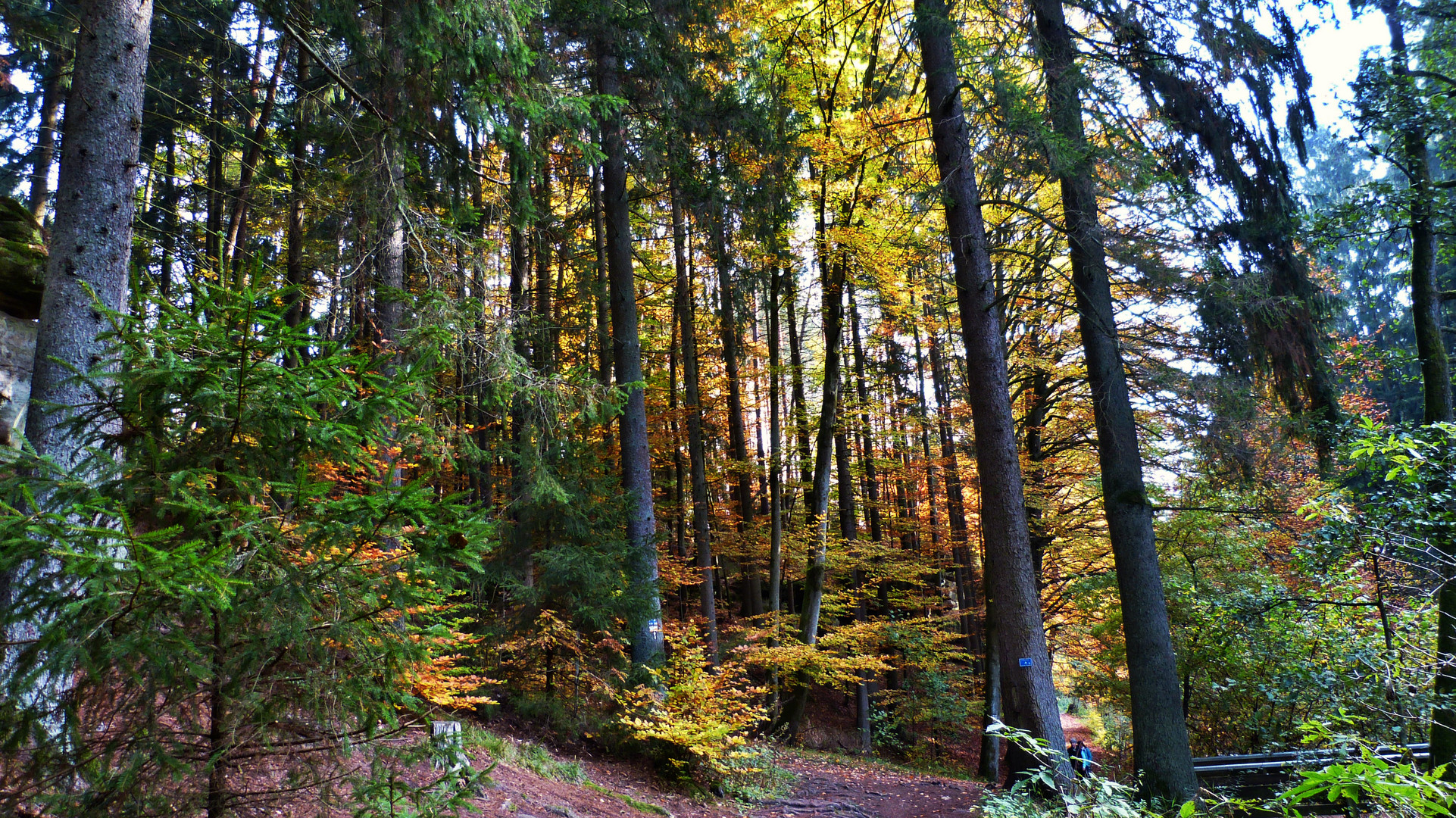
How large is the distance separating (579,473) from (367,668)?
6.55 m

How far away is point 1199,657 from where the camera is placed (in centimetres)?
989

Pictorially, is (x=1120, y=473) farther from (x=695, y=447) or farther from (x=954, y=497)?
(x=954, y=497)

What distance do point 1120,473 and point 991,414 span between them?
1.96m

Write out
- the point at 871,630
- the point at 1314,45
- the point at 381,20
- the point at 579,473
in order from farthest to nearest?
1. the point at 871,630
2. the point at 579,473
3. the point at 1314,45
4. the point at 381,20

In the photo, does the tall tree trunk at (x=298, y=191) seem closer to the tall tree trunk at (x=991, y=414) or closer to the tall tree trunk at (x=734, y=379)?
the tall tree trunk at (x=734, y=379)

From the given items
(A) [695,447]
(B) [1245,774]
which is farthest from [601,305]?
(B) [1245,774]

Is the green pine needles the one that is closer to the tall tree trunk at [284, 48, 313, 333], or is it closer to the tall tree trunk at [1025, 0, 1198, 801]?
the tall tree trunk at [284, 48, 313, 333]

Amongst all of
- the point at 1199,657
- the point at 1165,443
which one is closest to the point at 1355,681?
the point at 1199,657

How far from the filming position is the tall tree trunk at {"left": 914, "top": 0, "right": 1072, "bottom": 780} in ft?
20.7

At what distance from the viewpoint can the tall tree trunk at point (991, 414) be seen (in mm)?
6312

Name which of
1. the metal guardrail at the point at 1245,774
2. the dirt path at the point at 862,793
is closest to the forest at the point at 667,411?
the dirt path at the point at 862,793

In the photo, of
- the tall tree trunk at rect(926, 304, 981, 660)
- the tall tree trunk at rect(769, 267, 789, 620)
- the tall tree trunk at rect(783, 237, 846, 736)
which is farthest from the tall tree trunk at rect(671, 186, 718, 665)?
the tall tree trunk at rect(926, 304, 981, 660)

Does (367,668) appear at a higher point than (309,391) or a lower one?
lower

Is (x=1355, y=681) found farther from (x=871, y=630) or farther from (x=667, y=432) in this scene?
(x=667, y=432)
